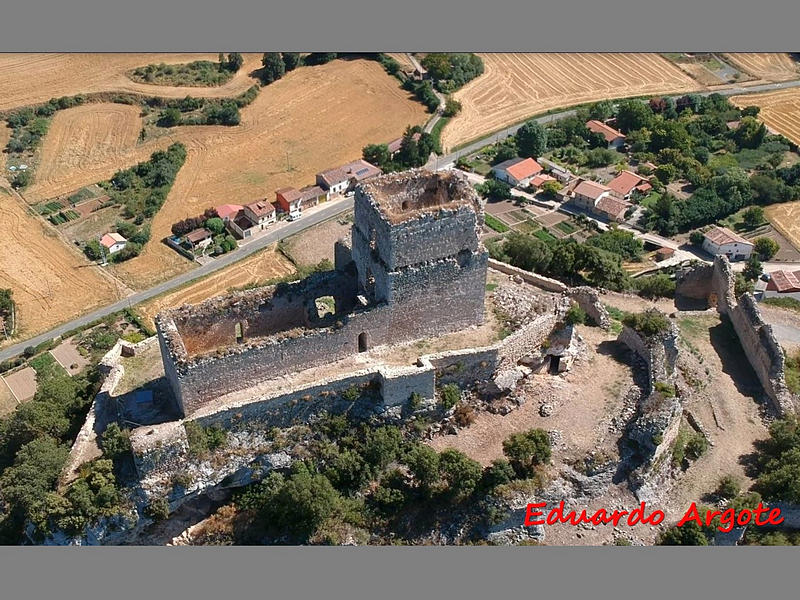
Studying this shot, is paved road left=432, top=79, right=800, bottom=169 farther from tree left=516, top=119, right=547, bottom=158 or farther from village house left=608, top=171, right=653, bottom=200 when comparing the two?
village house left=608, top=171, right=653, bottom=200

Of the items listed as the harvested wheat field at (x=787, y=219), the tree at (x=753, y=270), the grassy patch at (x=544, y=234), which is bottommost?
the harvested wheat field at (x=787, y=219)

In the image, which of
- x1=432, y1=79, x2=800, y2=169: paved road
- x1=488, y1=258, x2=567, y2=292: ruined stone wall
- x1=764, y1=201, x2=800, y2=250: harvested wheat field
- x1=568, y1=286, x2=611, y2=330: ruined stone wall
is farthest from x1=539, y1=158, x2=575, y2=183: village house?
x1=568, y1=286, x2=611, y2=330: ruined stone wall

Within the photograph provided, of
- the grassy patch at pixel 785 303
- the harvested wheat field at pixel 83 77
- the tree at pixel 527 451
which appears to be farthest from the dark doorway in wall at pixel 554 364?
the harvested wheat field at pixel 83 77

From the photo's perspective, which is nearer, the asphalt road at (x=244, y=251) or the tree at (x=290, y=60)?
the asphalt road at (x=244, y=251)

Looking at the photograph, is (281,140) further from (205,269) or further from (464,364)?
(464,364)

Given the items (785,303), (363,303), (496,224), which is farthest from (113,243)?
(785,303)

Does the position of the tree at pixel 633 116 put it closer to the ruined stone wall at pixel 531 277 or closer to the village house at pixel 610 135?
the village house at pixel 610 135

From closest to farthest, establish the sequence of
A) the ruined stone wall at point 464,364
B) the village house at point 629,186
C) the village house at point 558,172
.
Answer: the ruined stone wall at point 464,364
the village house at point 629,186
the village house at point 558,172

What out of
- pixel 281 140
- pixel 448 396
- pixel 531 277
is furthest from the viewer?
pixel 281 140
